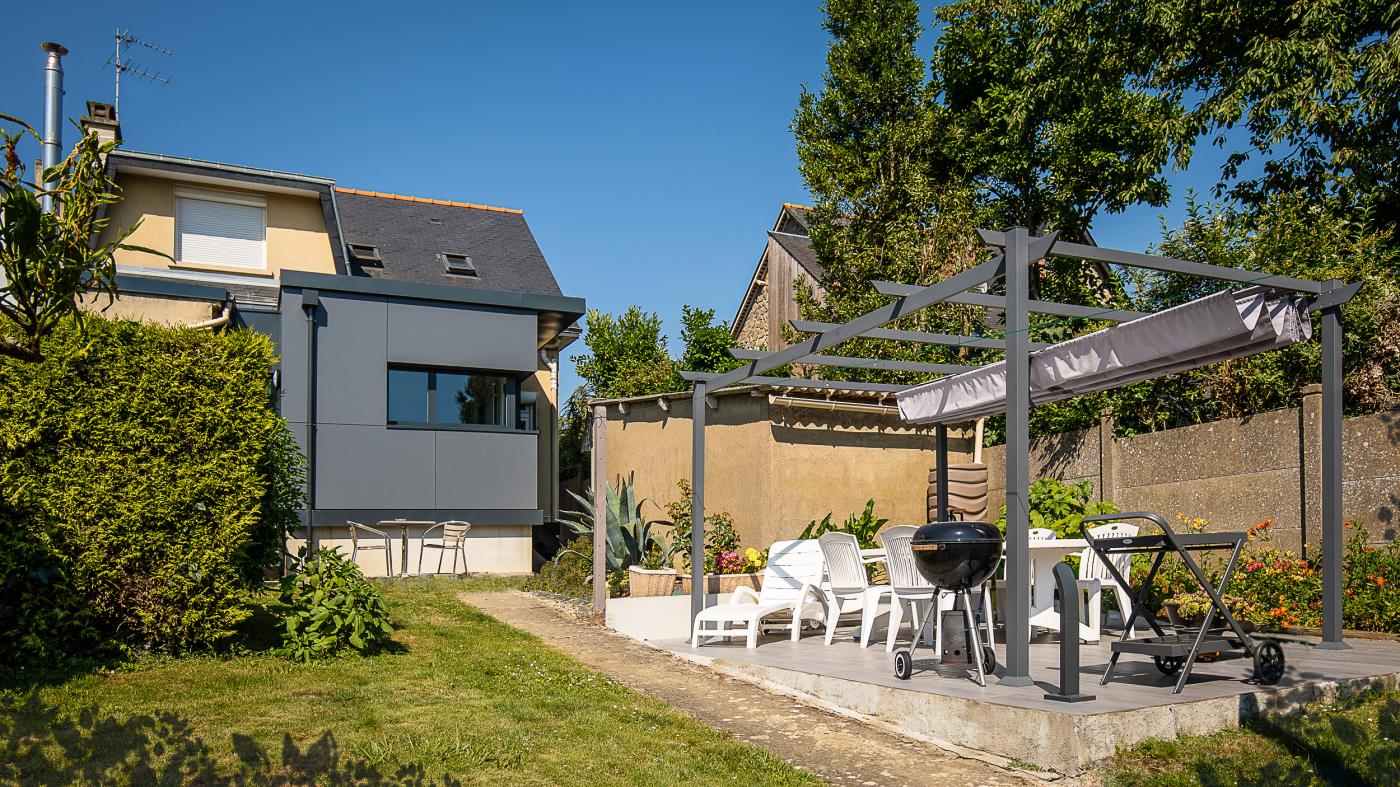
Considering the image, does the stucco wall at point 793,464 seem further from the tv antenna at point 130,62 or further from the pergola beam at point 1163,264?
the tv antenna at point 130,62

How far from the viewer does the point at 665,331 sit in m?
27.3

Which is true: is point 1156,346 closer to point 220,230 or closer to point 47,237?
point 47,237

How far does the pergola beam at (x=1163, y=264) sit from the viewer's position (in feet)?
20.6

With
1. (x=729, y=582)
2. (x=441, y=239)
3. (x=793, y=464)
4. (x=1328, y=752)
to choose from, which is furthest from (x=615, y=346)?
(x=1328, y=752)

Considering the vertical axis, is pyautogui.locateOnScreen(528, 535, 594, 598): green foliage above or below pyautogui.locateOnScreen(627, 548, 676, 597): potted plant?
below

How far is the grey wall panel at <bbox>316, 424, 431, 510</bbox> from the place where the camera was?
16172 millimetres

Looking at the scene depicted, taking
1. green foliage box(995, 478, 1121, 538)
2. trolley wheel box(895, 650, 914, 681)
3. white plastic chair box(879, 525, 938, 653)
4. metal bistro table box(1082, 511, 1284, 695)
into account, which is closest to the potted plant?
white plastic chair box(879, 525, 938, 653)

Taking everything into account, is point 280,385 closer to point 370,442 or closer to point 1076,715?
point 370,442

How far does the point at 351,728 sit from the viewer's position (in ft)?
19.2

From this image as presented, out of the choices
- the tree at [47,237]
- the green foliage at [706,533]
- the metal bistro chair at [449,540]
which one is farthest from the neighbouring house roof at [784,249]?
the tree at [47,237]

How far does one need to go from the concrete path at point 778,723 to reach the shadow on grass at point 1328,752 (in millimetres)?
1109

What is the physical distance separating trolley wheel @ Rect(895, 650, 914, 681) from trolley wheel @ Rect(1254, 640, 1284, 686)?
1997 mm

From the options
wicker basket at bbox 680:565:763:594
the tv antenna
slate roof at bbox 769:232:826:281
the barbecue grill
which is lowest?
wicker basket at bbox 680:565:763:594

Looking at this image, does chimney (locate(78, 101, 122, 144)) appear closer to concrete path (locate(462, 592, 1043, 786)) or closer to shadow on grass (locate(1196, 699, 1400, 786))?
concrete path (locate(462, 592, 1043, 786))
